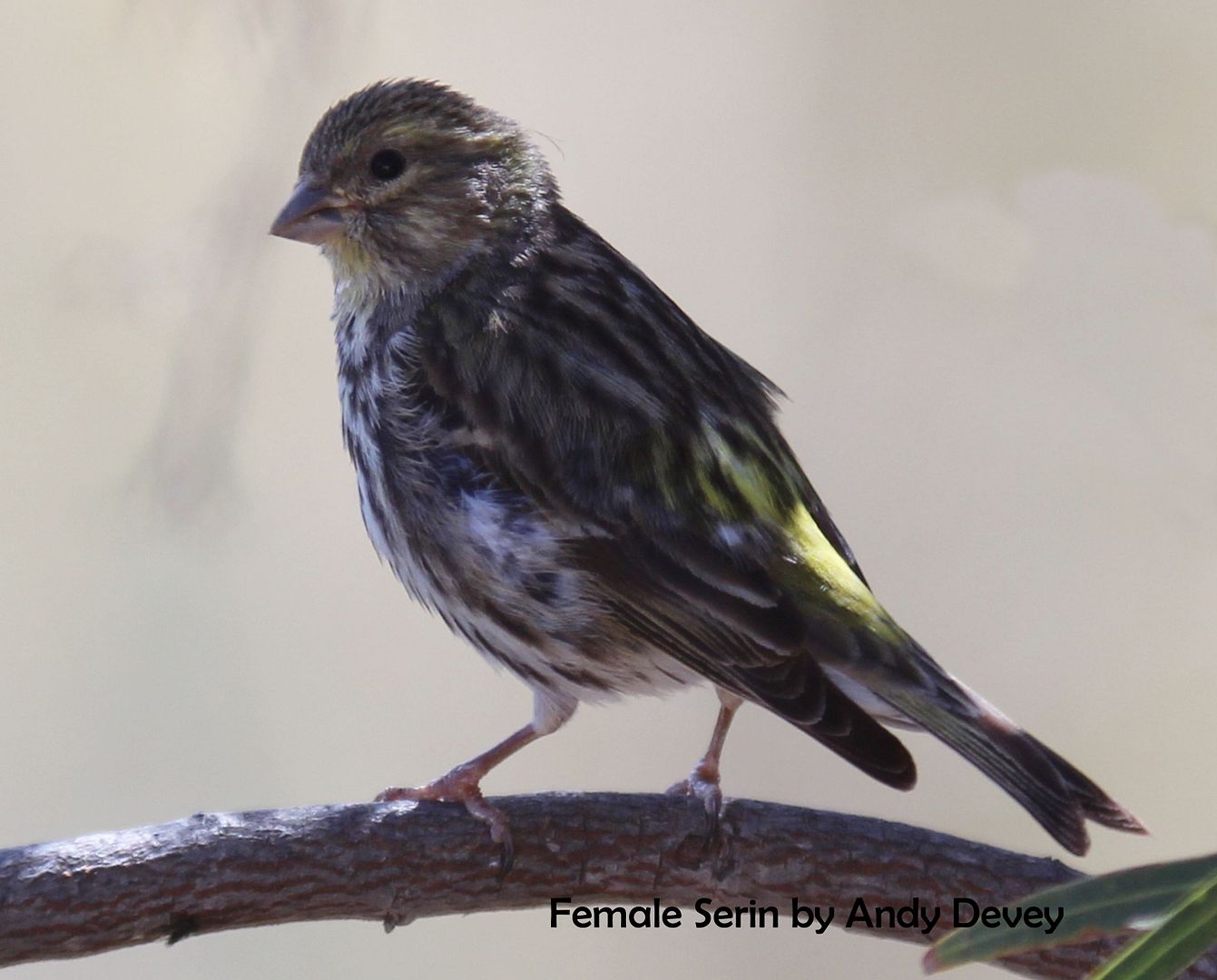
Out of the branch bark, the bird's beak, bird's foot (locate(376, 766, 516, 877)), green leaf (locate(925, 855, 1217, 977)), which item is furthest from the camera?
the bird's beak

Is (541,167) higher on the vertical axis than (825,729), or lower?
higher

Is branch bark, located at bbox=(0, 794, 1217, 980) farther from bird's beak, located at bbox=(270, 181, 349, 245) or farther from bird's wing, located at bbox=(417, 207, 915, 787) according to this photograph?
bird's beak, located at bbox=(270, 181, 349, 245)

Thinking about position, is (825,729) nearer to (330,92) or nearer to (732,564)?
(732,564)

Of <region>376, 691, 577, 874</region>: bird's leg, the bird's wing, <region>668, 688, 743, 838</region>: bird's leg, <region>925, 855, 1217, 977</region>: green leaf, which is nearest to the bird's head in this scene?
the bird's wing

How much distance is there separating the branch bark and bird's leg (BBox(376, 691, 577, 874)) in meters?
0.02

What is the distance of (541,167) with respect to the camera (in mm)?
2346

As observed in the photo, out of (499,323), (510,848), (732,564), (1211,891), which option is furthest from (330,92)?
(1211,891)

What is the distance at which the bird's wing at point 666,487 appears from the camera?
1774 millimetres

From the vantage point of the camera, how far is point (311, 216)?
2.14 meters

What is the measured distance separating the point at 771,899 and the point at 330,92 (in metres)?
1.74

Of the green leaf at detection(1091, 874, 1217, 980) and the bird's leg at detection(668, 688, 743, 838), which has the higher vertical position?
the bird's leg at detection(668, 688, 743, 838)

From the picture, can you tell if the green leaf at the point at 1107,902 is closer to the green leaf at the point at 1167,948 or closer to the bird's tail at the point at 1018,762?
the green leaf at the point at 1167,948

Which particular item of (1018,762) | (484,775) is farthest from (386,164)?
(1018,762)

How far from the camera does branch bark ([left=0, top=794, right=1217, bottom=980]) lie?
160 centimetres
